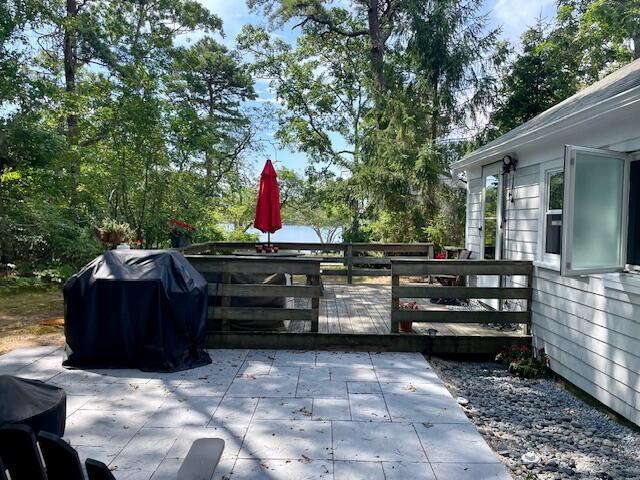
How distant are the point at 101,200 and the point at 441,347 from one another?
659cm

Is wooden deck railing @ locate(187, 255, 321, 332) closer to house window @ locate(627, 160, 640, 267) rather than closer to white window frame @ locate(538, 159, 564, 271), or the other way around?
white window frame @ locate(538, 159, 564, 271)

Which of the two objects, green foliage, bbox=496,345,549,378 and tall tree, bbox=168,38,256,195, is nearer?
green foliage, bbox=496,345,549,378

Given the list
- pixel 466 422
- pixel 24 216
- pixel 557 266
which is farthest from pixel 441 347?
pixel 24 216

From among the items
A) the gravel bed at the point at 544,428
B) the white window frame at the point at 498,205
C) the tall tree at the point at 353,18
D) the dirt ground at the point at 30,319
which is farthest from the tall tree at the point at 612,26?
the dirt ground at the point at 30,319

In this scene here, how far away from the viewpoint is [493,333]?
5.27m

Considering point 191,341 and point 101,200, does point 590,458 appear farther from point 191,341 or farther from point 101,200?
point 101,200

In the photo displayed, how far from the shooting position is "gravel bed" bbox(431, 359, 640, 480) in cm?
279

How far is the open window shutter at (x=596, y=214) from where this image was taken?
3.63 metres

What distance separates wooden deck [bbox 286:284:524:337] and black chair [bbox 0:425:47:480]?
4.08 m

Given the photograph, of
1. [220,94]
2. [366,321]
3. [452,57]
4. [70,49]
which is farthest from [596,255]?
[220,94]

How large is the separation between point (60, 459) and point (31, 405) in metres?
0.50

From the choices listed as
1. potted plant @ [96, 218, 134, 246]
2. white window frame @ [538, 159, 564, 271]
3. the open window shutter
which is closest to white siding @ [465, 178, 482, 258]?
white window frame @ [538, 159, 564, 271]

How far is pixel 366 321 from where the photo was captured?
569cm

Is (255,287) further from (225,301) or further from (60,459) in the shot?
(60,459)
